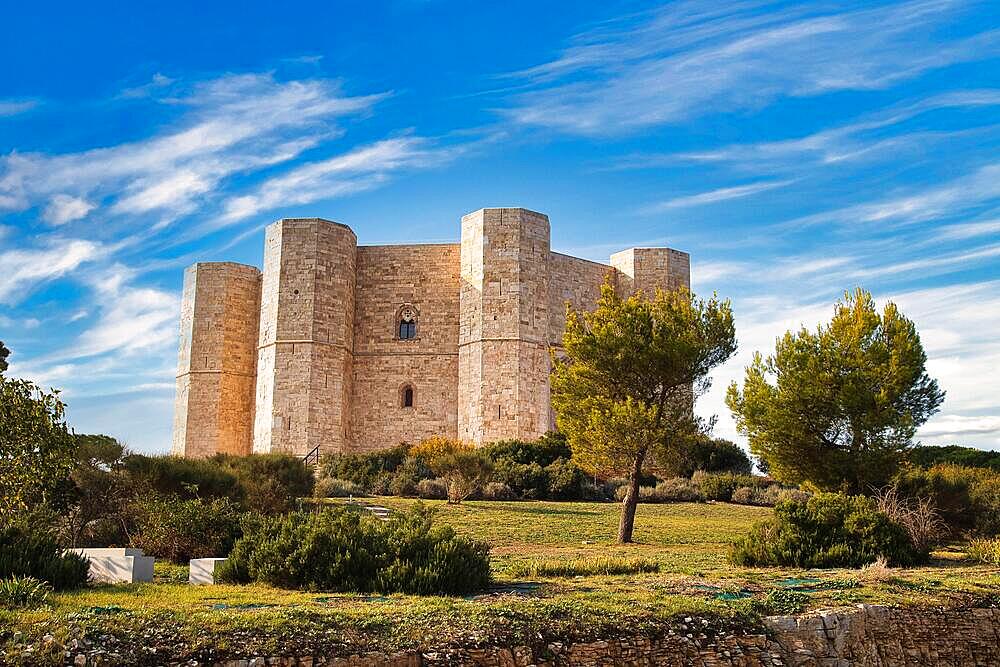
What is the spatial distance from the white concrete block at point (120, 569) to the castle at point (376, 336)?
21134 millimetres

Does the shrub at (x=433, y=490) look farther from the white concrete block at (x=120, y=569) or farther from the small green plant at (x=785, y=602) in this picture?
the small green plant at (x=785, y=602)

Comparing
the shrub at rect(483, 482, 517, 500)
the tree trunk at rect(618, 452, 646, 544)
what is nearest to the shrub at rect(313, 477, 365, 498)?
the shrub at rect(483, 482, 517, 500)

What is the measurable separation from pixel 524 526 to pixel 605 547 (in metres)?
2.84

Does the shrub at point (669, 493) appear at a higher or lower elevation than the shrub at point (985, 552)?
higher

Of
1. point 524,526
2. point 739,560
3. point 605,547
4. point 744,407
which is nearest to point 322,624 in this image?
point 739,560

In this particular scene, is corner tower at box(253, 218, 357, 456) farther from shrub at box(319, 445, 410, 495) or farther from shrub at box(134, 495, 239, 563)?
shrub at box(134, 495, 239, 563)

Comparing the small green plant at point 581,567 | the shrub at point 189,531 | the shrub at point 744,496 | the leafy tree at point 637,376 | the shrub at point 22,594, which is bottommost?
the small green plant at point 581,567

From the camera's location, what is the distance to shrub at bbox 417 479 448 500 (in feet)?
76.1

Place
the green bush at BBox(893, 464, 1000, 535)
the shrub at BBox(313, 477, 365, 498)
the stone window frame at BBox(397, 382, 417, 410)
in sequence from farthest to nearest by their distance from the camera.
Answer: the stone window frame at BBox(397, 382, 417, 410) < the shrub at BBox(313, 477, 365, 498) < the green bush at BBox(893, 464, 1000, 535)

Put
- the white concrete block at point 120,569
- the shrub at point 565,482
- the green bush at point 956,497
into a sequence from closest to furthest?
the white concrete block at point 120,569
the green bush at point 956,497
the shrub at point 565,482

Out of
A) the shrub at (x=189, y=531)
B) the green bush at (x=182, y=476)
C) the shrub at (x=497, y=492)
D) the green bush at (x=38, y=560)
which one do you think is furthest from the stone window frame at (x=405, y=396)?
the green bush at (x=38, y=560)

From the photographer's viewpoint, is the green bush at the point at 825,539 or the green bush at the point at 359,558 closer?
the green bush at the point at 359,558

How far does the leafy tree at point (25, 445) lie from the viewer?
354 inches

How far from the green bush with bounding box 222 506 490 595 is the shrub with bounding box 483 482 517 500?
1352 cm
